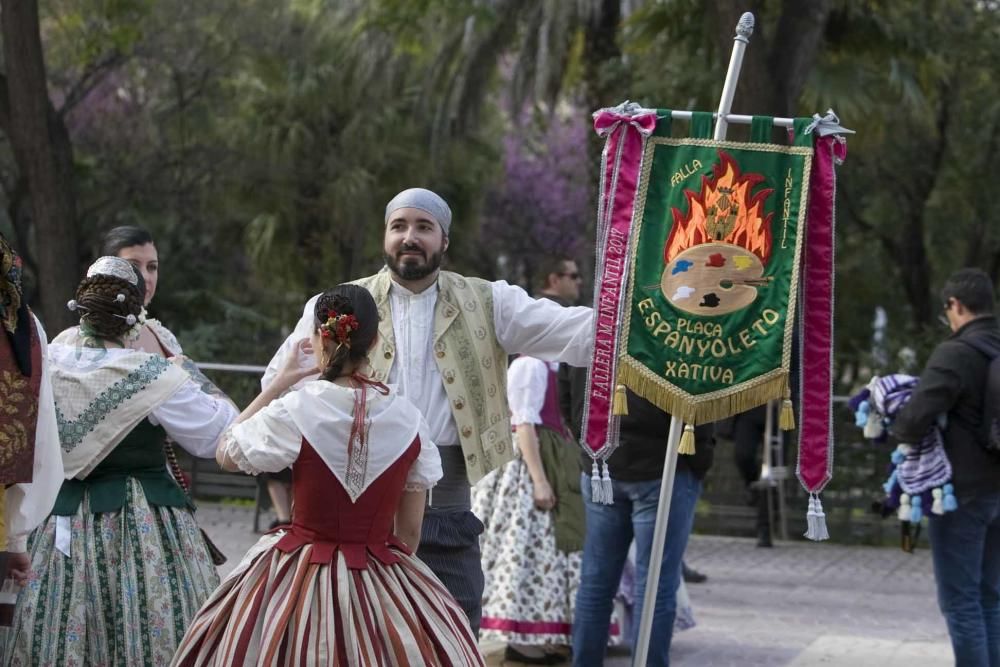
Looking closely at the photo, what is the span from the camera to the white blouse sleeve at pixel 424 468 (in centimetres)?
418

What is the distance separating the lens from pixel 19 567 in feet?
14.0

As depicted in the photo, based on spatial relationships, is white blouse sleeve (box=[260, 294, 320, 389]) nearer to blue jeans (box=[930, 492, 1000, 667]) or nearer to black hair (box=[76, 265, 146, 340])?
black hair (box=[76, 265, 146, 340])

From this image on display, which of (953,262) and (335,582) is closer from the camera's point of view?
(335,582)

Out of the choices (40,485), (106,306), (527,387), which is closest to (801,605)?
(527,387)

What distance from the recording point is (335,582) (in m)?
3.97

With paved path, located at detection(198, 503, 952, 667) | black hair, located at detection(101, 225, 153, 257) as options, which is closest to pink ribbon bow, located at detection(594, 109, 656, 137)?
black hair, located at detection(101, 225, 153, 257)

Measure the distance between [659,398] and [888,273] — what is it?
17880 mm

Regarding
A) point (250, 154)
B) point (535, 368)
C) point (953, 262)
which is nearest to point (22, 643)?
point (535, 368)

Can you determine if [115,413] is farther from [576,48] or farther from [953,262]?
[953,262]

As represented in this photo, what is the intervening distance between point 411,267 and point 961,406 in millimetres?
2612

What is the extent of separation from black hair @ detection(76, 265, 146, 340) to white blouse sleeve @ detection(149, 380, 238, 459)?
0.99 feet

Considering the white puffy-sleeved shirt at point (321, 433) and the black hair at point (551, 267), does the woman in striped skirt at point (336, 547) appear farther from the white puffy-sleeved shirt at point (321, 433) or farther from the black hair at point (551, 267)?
the black hair at point (551, 267)

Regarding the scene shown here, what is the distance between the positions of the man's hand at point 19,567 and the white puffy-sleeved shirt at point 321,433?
75 cm

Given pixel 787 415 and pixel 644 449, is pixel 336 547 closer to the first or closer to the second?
pixel 787 415
